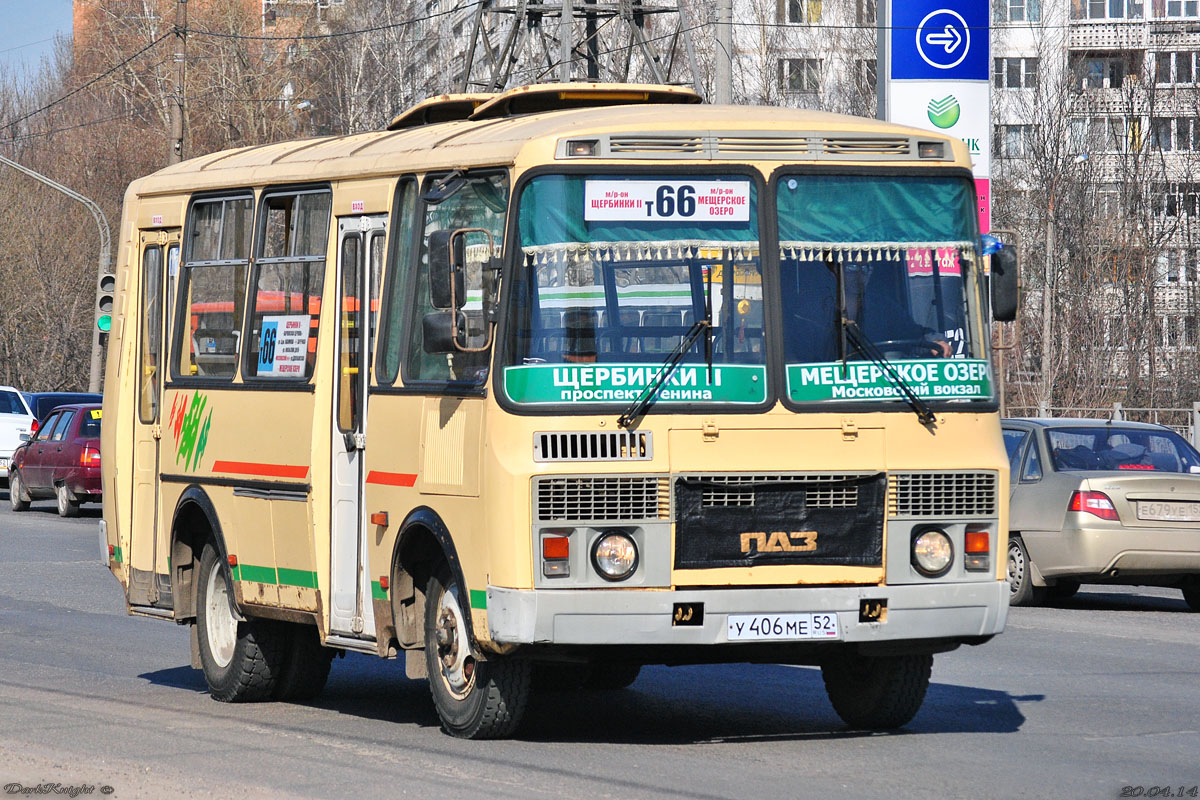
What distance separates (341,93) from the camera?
212ft

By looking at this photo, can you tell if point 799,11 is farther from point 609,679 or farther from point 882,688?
point 882,688

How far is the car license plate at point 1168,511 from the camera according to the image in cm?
1561

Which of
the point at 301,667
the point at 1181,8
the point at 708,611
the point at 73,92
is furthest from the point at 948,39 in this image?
the point at 1181,8

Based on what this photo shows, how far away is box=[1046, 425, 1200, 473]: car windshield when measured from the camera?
16188 millimetres

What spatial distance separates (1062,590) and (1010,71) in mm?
→ 49281

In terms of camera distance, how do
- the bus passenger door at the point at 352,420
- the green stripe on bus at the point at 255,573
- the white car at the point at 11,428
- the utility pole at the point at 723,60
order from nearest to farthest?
the bus passenger door at the point at 352,420 → the green stripe on bus at the point at 255,573 → the utility pole at the point at 723,60 → the white car at the point at 11,428

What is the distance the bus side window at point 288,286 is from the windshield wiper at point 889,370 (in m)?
2.91

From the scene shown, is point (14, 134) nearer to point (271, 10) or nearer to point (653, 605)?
point (271, 10)

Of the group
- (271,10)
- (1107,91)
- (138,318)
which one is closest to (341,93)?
(271,10)

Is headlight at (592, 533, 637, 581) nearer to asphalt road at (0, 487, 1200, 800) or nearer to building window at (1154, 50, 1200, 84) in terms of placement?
asphalt road at (0, 487, 1200, 800)

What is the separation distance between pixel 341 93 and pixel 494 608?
5783 cm

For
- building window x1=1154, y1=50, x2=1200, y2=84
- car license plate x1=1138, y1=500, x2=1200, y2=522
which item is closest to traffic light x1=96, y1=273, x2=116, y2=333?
car license plate x1=1138, y1=500, x2=1200, y2=522

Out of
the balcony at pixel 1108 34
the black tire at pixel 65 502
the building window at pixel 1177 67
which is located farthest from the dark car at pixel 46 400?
the balcony at pixel 1108 34

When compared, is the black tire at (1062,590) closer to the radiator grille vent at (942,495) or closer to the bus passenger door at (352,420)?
the radiator grille vent at (942,495)
